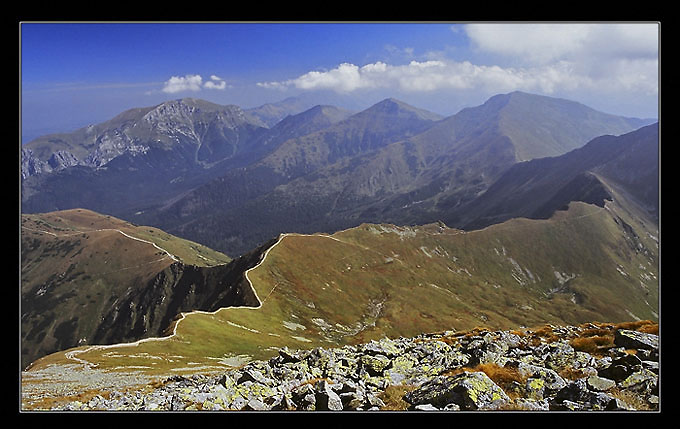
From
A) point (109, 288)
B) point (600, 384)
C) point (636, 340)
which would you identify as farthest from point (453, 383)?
point (109, 288)

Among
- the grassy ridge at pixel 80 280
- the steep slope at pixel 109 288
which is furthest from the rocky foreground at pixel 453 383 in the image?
the grassy ridge at pixel 80 280

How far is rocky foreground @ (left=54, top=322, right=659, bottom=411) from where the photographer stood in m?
11.9

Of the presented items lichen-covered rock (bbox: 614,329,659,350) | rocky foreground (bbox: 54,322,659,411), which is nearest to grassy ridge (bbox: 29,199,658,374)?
rocky foreground (bbox: 54,322,659,411)

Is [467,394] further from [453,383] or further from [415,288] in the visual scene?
[415,288]

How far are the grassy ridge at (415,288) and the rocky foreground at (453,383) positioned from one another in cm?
1844

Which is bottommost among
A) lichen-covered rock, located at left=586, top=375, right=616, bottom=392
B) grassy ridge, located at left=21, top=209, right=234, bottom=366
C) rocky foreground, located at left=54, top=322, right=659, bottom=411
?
grassy ridge, located at left=21, top=209, right=234, bottom=366

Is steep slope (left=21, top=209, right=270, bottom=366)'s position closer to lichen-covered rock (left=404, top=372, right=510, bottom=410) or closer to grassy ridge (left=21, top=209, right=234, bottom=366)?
grassy ridge (left=21, top=209, right=234, bottom=366)

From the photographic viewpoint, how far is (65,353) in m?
41.2

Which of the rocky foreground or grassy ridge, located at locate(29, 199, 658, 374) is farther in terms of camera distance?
grassy ridge, located at locate(29, 199, 658, 374)

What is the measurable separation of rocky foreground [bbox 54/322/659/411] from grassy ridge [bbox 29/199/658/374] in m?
18.4

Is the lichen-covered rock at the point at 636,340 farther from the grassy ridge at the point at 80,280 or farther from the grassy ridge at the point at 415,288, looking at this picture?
the grassy ridge at the point at 80,280

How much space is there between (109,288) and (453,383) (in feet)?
581

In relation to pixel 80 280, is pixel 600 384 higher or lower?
higher

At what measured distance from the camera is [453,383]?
12.5 meters
